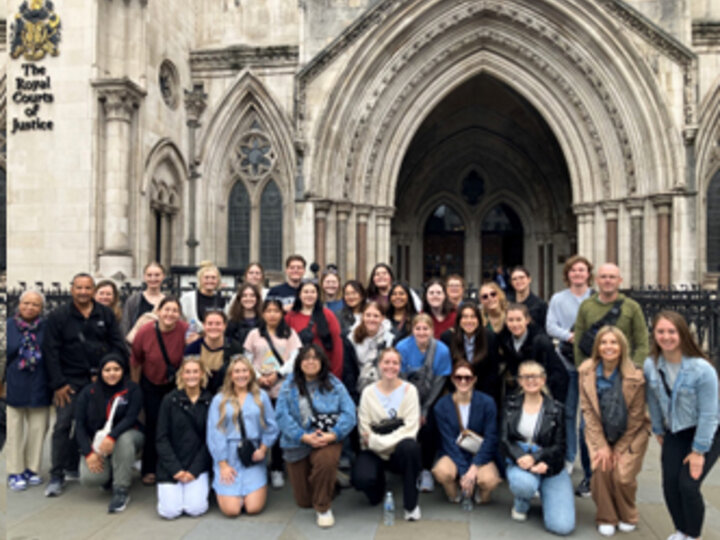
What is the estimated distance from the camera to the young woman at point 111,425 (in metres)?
4.96

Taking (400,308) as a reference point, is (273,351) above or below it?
below

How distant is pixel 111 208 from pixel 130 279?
1509mm

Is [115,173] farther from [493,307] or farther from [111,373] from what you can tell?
[493,307]

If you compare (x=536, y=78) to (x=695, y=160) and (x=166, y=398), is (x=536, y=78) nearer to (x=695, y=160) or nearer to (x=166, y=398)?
(x=695, y=160)

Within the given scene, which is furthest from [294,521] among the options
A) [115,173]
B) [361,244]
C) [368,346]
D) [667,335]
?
[361,244]

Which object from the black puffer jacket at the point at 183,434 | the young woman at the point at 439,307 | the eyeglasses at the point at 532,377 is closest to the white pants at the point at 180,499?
the black puffer jacket at the point at 183,434

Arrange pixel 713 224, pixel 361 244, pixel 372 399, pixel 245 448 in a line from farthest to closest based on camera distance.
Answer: pixel 361 244 → pixel 713 224 → pixel 372 399 → pixel 245 448

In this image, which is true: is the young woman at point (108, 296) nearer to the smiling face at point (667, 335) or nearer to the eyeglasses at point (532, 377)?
the eyeglasses at point (532, 377)

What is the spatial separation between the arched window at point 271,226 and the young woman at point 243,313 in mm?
10378

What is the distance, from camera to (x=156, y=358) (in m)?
5.30

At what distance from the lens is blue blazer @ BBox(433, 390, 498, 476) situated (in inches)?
191

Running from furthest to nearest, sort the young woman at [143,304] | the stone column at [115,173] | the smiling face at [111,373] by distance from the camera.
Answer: the stone column at [115,173] < the young woman at [143,304] < the smiling face at [111,373]

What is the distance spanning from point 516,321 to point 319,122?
33.7 ft

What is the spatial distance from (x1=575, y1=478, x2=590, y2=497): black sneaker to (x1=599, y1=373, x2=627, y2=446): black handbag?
764 mm
